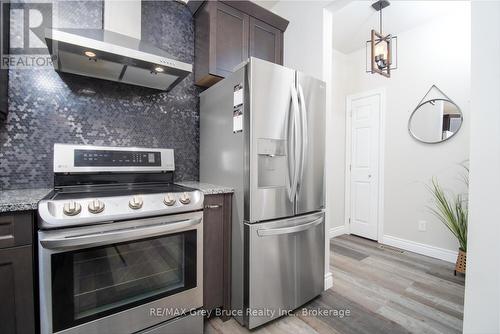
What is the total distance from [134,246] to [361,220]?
326cm

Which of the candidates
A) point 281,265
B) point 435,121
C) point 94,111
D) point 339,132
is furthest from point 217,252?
point 435,121

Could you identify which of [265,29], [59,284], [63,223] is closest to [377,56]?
[265,29]

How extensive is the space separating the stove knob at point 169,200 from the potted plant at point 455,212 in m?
2.80

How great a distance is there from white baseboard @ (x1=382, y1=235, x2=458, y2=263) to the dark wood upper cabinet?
9.52 ft

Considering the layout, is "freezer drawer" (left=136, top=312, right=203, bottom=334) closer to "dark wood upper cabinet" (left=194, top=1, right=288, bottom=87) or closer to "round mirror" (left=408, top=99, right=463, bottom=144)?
"dark wood upper cabinet" (left=194, top=1, right=288, bottom=87)

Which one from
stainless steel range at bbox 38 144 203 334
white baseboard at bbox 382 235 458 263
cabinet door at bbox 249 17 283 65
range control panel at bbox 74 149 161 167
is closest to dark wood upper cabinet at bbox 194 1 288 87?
cabinet door at bbox 249 17 283 65

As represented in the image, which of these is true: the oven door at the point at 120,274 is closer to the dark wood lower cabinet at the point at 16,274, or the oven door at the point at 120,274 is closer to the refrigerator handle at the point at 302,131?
the dark wood lower cabinet at the point at 16,274

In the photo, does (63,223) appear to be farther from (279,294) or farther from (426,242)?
(426,242)

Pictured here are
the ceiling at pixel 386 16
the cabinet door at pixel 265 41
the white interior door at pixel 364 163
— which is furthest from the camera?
the white interior door at pixel 364 163

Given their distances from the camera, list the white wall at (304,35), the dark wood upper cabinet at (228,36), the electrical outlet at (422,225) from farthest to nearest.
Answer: the electrical outlet at (422,225) → the white wall at (304,35) → the dark wood upper cabinet at (228,36)

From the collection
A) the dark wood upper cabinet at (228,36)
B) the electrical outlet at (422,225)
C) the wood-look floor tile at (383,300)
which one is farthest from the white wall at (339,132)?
the dark wood upper cabinet at (228,36)

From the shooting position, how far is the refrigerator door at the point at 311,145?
1.58 metres

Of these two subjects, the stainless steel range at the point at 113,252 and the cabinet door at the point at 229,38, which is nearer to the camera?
the stainless steel range at the point at 113,252

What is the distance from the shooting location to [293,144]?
1540 millimetres
